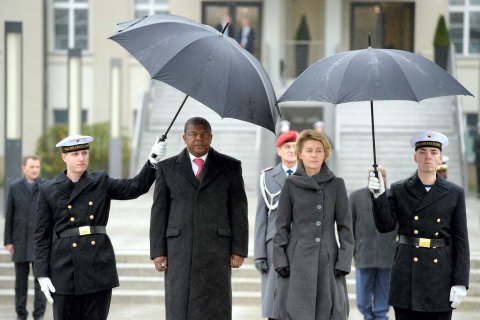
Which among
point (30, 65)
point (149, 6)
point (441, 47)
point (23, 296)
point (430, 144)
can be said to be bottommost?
point (23, 296)

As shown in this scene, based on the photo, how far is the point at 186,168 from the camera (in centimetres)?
798

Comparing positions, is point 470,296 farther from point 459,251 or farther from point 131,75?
A: point 131,75

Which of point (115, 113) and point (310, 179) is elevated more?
point (115, 113)

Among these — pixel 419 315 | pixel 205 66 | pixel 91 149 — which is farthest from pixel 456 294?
pixel 91 149

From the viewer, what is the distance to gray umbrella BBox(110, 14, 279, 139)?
7422 millimetres

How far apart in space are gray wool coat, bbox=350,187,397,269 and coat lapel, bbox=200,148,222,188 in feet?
11.1

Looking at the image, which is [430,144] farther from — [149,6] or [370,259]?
[149,6]

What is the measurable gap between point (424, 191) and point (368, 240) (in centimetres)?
342

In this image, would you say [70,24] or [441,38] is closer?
[441,38]

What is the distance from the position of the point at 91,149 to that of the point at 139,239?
15.4 m

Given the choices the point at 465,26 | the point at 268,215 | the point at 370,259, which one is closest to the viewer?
the point at 268,215

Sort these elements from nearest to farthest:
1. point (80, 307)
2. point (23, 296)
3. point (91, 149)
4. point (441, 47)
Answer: point (80, 307)
point (23, 296)
point (441, 47)
point (91, 149)

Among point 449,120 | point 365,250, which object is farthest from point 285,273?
point 449,120

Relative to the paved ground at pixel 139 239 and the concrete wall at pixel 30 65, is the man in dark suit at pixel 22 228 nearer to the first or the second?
the paved ground at pixel 139 239
